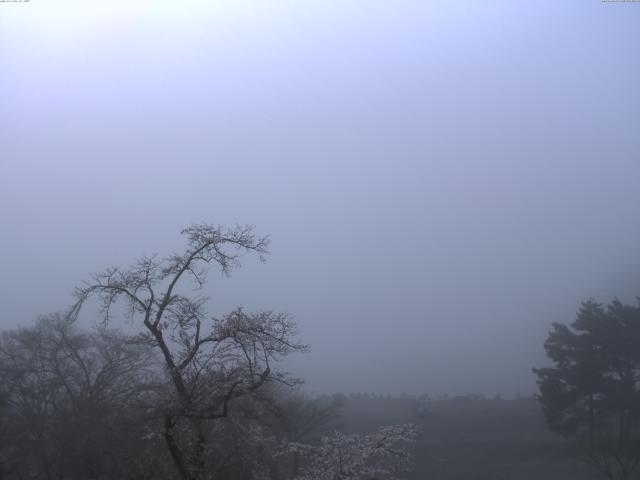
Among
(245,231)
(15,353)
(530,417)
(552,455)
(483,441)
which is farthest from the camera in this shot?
(530,417)

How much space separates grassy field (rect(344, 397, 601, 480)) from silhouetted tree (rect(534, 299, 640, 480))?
2.17m

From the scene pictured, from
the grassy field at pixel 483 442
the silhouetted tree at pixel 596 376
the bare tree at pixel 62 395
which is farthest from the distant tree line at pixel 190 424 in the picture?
the silhouetted tree at pixel 596 376

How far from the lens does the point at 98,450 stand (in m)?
19.8

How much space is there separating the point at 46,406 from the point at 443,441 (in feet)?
83.5

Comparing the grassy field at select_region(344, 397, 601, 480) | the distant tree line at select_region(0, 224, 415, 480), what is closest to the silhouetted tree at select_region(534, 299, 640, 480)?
the grassy field at select_region(344, 397, 601, 480)

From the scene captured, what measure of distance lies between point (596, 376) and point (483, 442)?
8.91 metres

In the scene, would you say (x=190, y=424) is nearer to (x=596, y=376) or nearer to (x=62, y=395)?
(x=62, y=395)

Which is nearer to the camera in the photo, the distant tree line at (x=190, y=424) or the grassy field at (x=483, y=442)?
the distant tree line at (x=190, y=424)

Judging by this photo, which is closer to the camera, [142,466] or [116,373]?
[142,466]

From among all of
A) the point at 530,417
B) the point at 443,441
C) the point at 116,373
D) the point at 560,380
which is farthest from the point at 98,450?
the point at 530,417

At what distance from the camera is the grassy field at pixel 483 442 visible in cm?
3180

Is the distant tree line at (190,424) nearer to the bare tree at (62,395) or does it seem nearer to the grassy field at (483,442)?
the bare tree at (62,395)

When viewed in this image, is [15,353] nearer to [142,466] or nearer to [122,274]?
[142,466]

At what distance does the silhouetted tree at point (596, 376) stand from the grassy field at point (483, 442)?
2173mm
